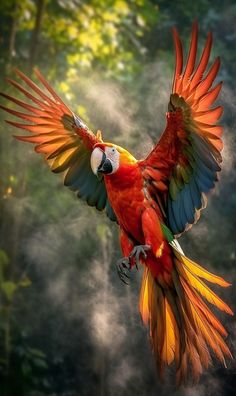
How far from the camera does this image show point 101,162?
176 centimetres

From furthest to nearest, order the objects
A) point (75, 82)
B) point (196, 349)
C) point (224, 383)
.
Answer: point (75, 82), point (224, 383), point (196, 349)

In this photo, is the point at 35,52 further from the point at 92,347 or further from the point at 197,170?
the point at 197,170

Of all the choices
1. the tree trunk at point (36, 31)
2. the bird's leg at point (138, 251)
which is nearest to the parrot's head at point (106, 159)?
the bird's leg at point (138, 251)

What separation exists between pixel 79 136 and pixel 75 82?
1.67m

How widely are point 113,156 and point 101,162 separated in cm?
3

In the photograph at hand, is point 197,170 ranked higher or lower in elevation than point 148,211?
higher

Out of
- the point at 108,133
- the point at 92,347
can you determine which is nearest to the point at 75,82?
the point at 108,133

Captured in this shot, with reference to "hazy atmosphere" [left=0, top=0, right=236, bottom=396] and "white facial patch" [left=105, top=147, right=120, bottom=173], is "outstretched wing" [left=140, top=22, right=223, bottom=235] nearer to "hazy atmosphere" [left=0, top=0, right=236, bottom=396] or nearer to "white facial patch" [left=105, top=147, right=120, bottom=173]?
"white facial patch" [left=105, top=147, right=120, bottom=173]

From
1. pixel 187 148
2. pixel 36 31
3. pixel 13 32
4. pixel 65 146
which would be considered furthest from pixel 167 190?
pixel 13 32

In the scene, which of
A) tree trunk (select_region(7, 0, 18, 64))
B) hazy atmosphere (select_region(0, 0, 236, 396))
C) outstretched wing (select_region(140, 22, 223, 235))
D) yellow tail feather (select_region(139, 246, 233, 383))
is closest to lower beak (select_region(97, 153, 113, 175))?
Answer: outstretched wing (select_region(140, 22, 223, 235))

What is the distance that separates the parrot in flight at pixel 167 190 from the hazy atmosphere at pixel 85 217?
63 cm

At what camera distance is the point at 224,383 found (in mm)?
→ 2521

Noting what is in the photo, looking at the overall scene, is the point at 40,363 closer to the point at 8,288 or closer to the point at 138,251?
the point at 8,288

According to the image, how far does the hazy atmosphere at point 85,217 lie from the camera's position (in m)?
2.95
